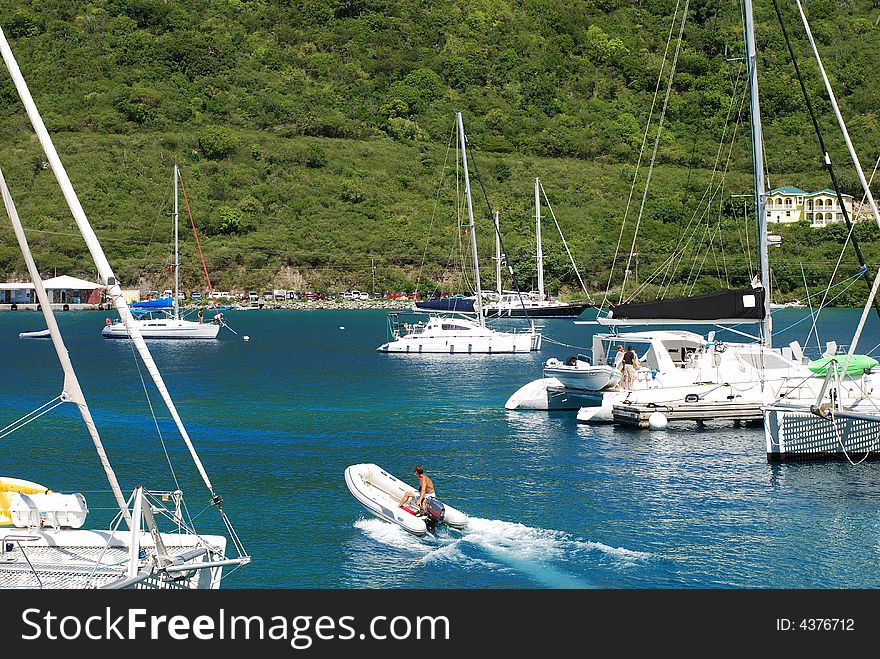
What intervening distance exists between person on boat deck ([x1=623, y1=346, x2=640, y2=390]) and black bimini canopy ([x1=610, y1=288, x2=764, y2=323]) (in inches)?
88.3

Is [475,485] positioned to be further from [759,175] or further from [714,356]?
[759,175]

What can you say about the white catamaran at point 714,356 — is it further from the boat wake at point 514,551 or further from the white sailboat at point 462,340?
the white sailboat at point 462,340

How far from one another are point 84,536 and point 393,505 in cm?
900

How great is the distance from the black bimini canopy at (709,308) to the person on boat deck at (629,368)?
2243 mm

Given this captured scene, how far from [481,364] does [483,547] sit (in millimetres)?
47625

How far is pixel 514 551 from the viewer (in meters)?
24.3

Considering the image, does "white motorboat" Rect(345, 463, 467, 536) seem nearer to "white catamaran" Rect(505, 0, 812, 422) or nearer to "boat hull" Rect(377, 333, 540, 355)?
"white catamaran" Rect(505, 0, 812, 422)

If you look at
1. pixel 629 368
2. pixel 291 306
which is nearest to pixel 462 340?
pixel 629 368

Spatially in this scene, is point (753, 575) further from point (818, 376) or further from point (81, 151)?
point (81, 151)

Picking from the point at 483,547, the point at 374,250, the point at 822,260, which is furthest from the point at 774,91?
the point at 483,547

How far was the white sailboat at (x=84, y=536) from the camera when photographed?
55.0 ft

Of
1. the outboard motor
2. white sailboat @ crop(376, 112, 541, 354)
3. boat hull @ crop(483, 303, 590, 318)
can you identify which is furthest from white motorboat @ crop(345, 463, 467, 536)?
boat hull @ crop(483, 303, 590, 318)

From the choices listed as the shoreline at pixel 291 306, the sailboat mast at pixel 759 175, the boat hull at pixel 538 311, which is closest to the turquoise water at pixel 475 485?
the sailboat mast at pixel 759 175

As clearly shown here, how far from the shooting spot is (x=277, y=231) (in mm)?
183125
